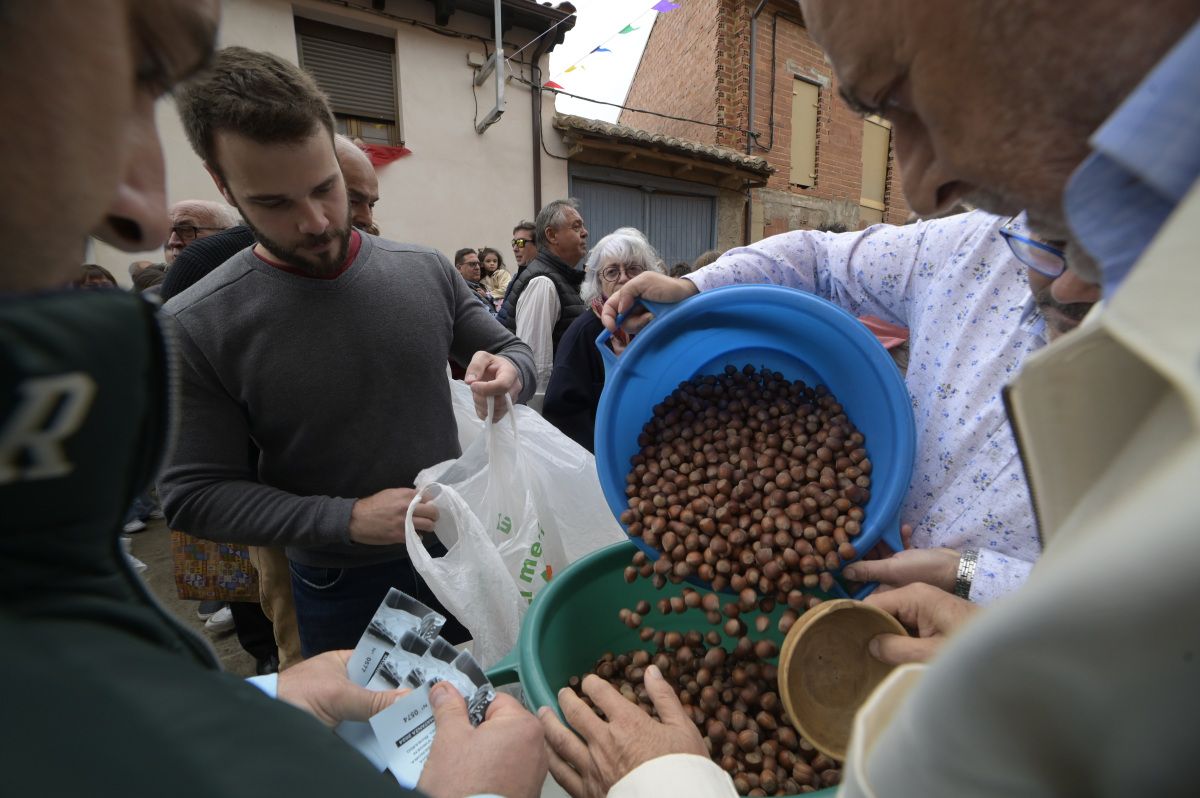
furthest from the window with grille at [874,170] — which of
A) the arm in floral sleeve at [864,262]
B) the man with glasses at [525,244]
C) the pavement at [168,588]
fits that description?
the pavement at [168,588]

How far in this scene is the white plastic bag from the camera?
1401mm

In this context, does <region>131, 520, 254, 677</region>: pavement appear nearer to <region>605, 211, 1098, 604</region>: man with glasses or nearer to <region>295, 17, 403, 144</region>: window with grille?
<region>605, 211, 1098, 604</region>: man with glasses

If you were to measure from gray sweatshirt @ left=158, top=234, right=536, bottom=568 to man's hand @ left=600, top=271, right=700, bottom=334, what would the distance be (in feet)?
1.62

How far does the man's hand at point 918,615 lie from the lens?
95cm

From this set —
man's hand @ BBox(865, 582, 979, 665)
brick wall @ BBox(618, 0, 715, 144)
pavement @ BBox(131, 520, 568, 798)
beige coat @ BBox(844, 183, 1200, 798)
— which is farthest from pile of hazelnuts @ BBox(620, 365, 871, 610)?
brick wall @ BBox(618, 0, 715, 144)

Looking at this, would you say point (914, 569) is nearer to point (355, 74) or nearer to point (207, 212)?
point (207, 212)

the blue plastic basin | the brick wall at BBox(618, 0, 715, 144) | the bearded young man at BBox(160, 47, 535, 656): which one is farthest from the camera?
the brick wall at BBox(618, 0, 715, 144)

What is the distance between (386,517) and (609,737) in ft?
2.67

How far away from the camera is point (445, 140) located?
21.1 feet

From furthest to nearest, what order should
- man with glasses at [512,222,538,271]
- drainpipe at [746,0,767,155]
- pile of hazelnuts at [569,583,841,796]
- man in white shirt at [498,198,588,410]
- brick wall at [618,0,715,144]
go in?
brick wall at [618,0,715,144]
drainpipe at [746,0,767,155]
man with glasses at [512,222,538,271]
man in white shirt at [498,198,588,410]
pile of hazelnuts at [569,583,841,796]

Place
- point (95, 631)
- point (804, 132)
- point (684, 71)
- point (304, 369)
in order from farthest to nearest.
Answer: point (684, 71) → point (804, 132) → point (304, 369) → point (95, 631)

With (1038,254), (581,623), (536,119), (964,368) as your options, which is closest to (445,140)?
(536,119)

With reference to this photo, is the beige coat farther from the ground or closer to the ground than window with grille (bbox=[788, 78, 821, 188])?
farther from the ground

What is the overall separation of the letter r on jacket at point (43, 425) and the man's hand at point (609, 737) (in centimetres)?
79
